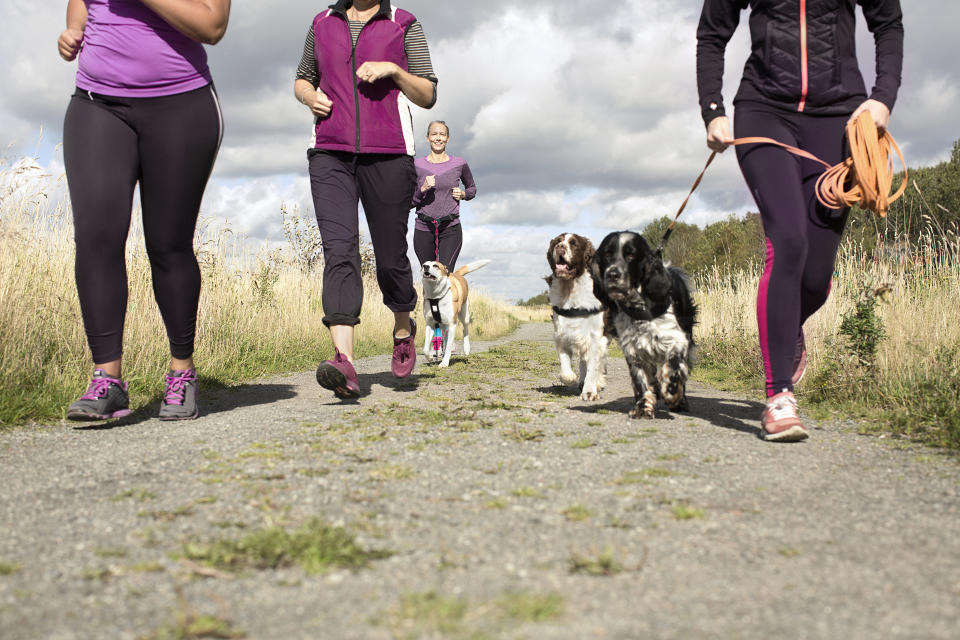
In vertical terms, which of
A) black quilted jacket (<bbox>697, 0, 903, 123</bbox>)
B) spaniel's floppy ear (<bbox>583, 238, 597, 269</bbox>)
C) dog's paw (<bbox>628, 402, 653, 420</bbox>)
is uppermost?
black quilted jacket (<bbox>697, 0, 903, 123</bbox>)

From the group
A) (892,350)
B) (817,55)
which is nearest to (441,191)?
(892,350)

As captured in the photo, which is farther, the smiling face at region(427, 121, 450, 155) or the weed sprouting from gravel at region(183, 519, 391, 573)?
the smiling face at region(427, 121, 450, 155)

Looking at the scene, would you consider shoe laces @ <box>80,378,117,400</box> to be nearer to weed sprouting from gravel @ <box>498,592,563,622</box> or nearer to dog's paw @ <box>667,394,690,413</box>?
weed sprouting from gravel @ <box>498,592,563,622</box>

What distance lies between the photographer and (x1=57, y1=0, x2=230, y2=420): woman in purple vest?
3.58 m

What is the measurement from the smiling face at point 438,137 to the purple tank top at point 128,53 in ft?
16.3

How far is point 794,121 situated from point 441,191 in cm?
493

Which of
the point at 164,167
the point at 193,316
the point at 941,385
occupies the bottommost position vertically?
the point at 941,385

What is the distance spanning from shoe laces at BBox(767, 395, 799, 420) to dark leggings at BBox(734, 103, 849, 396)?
0.05 meters

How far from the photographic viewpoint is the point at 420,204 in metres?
8.33

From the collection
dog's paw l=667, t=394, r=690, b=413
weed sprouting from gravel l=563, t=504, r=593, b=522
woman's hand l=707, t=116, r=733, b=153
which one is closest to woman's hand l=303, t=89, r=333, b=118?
woman's hand l=707, t=116, r=733, b=153

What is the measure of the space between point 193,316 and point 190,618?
2.80 meters

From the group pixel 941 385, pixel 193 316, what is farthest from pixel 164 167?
pixel 941 385

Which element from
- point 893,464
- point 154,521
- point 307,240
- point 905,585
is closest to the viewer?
point 905,585

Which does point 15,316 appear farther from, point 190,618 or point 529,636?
point 529,636
